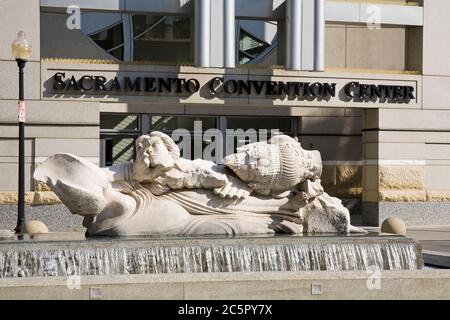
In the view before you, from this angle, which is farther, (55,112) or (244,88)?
(244,88)

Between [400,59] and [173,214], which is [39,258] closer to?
[173,214]

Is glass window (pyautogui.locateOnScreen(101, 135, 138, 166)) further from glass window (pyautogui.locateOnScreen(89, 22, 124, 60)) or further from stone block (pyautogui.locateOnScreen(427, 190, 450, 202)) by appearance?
stone block (pyautogui.locateOnScreen(427, 190, 450, 202))

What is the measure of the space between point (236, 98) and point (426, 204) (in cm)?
616

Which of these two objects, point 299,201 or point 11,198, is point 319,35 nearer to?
point 11,198

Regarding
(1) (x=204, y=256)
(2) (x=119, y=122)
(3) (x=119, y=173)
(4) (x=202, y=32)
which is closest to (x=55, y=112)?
(2) (x=119, y=122)

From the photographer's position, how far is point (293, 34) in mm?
25406

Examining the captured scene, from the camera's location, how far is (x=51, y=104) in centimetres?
2470

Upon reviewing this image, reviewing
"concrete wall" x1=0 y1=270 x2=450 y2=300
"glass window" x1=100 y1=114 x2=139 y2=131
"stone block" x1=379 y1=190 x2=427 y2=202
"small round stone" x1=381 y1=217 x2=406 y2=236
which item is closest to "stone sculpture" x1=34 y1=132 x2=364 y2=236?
"concrete wall" x1=0 y1=270 x2=450 y2=300

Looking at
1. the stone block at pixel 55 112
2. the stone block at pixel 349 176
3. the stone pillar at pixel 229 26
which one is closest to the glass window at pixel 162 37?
the stone pillar at pixel 229 26

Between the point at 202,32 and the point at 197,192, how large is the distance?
1143cm

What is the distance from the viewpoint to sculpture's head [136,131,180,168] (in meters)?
13.5

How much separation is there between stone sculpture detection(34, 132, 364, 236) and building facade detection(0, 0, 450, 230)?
36.6 ft
